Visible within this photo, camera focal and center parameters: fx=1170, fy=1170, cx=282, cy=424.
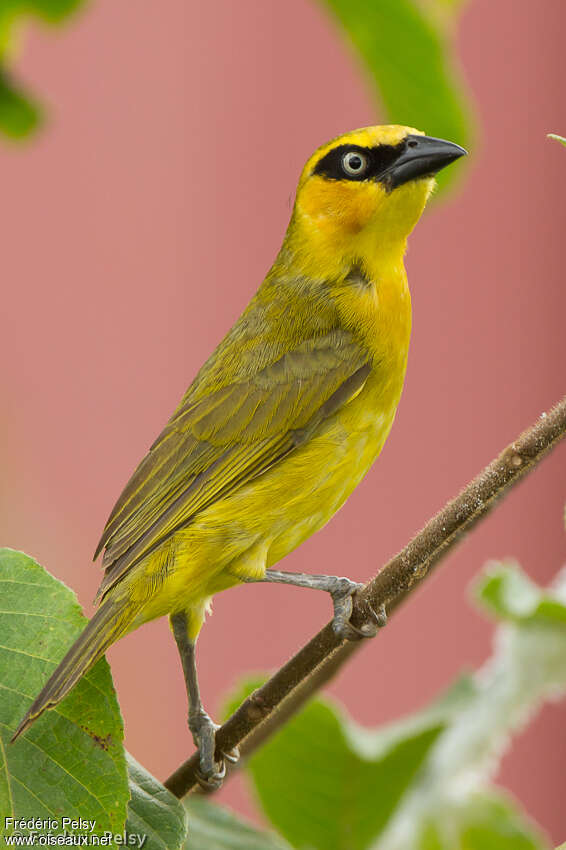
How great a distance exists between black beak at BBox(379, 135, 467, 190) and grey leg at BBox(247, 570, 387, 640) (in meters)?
0.76

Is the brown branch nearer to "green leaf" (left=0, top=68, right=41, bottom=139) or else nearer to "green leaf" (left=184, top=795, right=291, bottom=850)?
"green leaf" (left=184, top=795, right=291, bottom=850)

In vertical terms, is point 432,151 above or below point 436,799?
above

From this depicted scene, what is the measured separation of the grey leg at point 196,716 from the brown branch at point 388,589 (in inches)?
9.0

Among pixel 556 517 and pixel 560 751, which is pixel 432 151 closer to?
pixel 556 517

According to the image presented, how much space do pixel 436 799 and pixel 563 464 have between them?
4358mm

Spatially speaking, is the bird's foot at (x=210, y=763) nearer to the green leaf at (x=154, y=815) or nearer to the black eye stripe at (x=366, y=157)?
the green leaf at (x=154, y=815)

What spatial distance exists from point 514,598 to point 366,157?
0.96 metres

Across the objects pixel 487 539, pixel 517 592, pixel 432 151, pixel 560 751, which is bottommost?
pixel 560 751

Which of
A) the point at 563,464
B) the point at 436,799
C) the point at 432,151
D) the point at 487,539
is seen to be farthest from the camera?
the point at 487,539

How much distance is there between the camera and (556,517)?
6.30 meters

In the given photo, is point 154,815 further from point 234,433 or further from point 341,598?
point 234,433

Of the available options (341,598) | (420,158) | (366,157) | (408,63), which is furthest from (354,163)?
(341,598)

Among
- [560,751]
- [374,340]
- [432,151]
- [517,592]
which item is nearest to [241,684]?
[517,592]

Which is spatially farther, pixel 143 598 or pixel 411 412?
pixel 411 412
